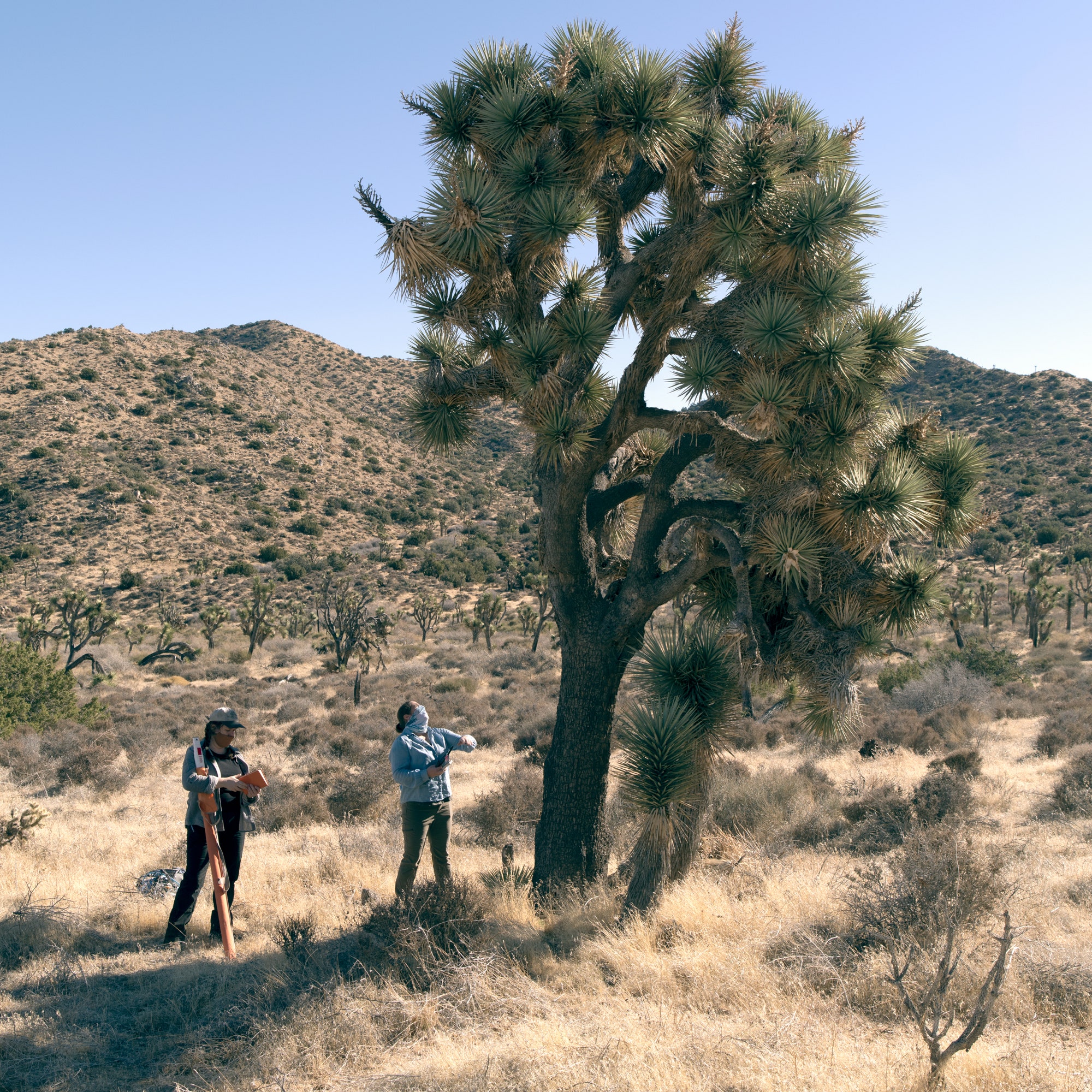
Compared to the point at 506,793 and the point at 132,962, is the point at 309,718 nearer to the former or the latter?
the point at 506,793

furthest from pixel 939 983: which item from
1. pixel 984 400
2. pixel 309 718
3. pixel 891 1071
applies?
pixel 984 400

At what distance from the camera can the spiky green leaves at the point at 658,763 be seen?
605 cm

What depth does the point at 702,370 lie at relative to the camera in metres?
6.86

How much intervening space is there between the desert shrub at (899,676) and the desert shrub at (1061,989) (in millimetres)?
15507

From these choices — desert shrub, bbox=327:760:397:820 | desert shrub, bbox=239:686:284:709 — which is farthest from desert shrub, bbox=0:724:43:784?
desert shrub, bbox=239:686:284:709

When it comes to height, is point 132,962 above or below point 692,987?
below

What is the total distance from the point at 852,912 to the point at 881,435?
3.94 metres

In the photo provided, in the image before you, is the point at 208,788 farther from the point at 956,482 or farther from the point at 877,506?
the point at 956,482

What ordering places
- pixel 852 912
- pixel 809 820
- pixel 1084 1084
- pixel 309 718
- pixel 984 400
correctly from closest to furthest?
1. pixel 1084 1084
2. pixel 852 912
3. pixel 809 820
4. pixel 309 718
5. pixel 984 400

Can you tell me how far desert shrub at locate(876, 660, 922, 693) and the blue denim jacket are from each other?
16131mm

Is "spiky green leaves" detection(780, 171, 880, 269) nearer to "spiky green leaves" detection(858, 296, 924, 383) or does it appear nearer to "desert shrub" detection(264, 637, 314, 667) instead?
"spiky green leaves" detection(858, 296, 924, 383)

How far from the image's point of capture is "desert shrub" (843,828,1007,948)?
5.54m

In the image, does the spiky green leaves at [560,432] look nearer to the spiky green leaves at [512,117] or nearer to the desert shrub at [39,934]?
the spiky green leaves at [512,117]

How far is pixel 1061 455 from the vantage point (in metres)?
44.9
